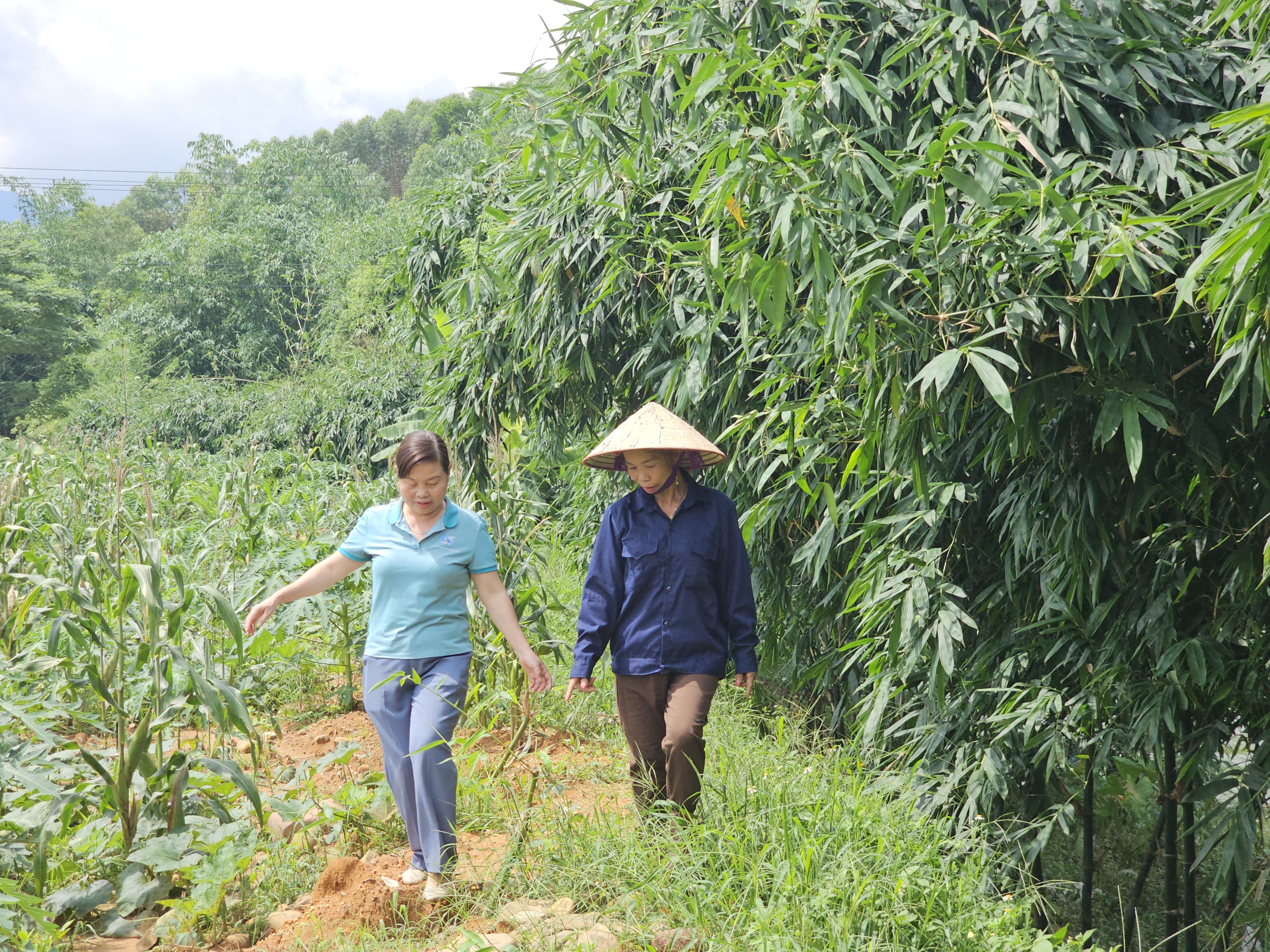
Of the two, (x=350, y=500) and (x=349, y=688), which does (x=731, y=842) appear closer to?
(x=349, y=688)

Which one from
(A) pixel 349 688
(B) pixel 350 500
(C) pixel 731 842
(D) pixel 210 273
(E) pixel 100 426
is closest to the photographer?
(C) pixel 731 842

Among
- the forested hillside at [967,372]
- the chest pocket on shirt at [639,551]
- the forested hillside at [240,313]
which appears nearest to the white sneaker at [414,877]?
the forested hillside at [967,372]

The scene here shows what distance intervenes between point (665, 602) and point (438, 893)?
1.01 metres

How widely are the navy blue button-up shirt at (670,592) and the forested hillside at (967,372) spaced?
1.33ft

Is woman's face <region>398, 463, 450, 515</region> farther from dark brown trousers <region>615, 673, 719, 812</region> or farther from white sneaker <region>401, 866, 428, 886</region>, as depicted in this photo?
white sneaker <region>401, 866, 428, 886</region>

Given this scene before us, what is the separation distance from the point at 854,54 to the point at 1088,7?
619mm

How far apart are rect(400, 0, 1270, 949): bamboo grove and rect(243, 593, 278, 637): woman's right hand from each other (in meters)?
1.57

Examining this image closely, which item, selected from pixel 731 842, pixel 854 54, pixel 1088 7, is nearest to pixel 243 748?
pixel 731 842

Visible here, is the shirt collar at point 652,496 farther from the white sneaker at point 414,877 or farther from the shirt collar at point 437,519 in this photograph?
the white sneaker at point 414,877

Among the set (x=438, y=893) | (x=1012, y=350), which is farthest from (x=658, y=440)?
(x=438, y=893)

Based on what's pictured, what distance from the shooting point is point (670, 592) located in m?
2.80

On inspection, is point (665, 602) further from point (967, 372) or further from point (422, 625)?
point (967, 372)

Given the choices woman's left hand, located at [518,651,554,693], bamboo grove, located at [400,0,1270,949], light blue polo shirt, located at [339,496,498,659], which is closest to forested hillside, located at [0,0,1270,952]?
bamboo grove, located at [400,0,1270,949]

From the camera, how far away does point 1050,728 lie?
276cm
